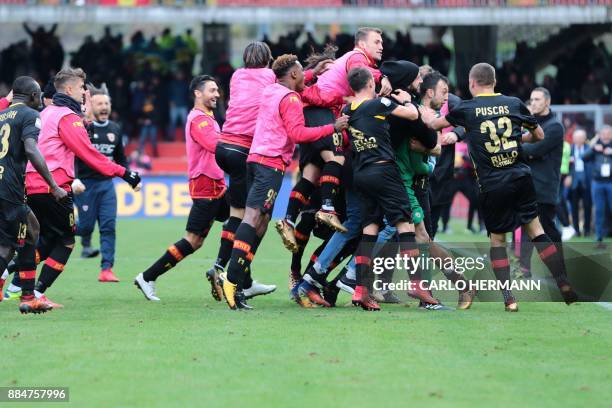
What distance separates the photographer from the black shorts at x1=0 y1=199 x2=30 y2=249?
10.5 meters

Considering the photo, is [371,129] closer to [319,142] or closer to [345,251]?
[319,142]

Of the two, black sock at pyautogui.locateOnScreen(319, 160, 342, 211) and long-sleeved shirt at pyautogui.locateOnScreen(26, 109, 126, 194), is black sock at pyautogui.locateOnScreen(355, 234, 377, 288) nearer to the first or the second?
black sock at pyautogui.locateOnScreen(319, 160, 342, 211)

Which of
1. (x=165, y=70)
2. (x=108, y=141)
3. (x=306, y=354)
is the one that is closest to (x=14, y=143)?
(x=306, y=354)

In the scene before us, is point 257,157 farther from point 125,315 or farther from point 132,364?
point 132,364

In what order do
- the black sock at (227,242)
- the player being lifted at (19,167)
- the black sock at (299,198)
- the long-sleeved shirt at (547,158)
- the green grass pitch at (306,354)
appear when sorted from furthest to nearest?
the long-sleeved shirt at (547,158), the black sock at (227,242), the black sock at (299,198), the player being lifted at (19,167), the green grass pitch at (306,354)

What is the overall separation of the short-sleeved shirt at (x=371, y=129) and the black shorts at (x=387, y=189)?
80 mm

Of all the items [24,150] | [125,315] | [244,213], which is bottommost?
[125,315]

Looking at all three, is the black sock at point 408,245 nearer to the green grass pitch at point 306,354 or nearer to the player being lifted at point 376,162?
the player being lifted at point 376,162

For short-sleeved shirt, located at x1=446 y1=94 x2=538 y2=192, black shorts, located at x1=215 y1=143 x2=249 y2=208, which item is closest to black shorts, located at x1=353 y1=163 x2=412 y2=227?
short-sleeved shirt, located at x1=446 y1=94 x2=538 y2=192

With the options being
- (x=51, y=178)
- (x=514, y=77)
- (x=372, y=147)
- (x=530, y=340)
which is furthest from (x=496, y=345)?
(x=514, y=77)

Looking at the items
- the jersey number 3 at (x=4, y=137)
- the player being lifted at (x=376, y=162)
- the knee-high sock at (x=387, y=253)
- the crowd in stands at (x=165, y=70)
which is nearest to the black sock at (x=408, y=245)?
the player being lifted at (x=376, y=162)

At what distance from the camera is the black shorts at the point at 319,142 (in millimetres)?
11172

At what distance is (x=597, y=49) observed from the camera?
32.3 meters

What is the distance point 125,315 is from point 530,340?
3659 millimetres
